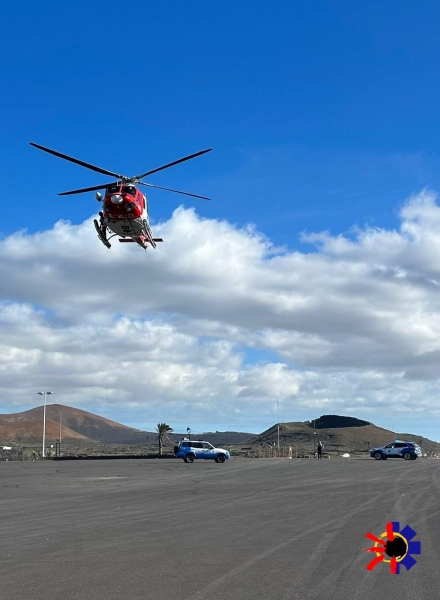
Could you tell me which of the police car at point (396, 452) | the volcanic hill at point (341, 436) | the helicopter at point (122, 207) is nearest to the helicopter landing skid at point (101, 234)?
the helicopter at point (122, 207)

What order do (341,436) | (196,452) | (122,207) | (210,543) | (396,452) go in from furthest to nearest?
(341,436)
(396,452)
(196,452)
(122,207)
(210,543)

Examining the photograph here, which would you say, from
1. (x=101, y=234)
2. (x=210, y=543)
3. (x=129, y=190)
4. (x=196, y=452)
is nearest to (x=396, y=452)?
(x=196, y=452)

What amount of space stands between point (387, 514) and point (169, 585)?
8755mm

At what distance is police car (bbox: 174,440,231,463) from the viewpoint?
48.1 meters

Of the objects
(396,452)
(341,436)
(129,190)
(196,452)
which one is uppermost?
(129,190)

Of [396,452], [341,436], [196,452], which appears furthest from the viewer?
[341,436]

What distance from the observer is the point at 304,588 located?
27.7ft

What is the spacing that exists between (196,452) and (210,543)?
Answer: 37.0 m

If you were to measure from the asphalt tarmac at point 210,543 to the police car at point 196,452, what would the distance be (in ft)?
82.4

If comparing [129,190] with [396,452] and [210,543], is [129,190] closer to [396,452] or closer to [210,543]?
[210,543]

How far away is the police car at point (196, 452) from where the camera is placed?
48.1 m

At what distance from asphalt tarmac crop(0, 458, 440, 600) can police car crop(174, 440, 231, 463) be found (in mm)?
25102

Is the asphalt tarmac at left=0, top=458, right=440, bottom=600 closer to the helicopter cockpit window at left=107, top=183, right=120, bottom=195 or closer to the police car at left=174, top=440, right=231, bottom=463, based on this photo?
the helicopter cockpit window at left=107, top=183, right=120, bottom=195

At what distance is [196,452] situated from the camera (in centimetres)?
4822
